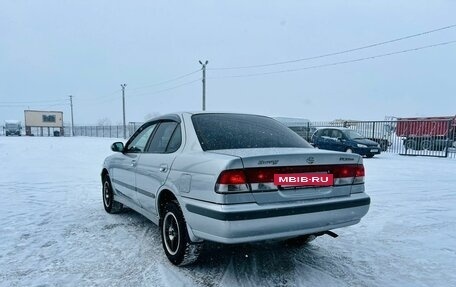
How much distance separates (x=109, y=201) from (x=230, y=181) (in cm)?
340

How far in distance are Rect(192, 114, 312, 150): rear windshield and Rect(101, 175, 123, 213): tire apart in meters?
2.46

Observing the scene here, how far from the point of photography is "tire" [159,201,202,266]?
10.6 ft

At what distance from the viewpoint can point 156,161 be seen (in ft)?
12.2

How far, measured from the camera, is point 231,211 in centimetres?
265

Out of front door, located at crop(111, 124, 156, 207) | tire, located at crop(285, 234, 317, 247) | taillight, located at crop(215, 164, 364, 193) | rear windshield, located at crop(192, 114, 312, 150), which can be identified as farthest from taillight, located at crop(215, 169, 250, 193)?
front door, located at crop(111, 124, 156, 207)

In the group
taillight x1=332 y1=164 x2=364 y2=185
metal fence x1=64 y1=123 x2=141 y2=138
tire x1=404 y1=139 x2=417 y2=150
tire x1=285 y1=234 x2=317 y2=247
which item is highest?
taillight x1=332 y1=164 x2=364 y2=185

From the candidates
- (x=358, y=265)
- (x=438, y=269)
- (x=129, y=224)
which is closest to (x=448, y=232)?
(x=438, y=269)

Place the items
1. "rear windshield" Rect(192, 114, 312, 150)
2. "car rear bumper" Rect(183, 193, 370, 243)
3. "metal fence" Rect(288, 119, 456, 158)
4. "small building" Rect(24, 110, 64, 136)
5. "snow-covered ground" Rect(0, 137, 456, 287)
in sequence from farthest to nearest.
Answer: "small building" Rect(24, 110, 64, 136) → "metal fence" Rect(288, 119, 456, 158) → "rear windshield" Rect(192, 114, 312, 150) → "snow-covered ground" Rect(0, 137, 456, 287) → "car rear bumper" Rect(183, 193, 370, 243)

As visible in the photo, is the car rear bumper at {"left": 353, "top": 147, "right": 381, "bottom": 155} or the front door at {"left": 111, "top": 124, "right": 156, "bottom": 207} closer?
the front door at {"left": 111, "top": 124, "right": 156, "bottom": 207}

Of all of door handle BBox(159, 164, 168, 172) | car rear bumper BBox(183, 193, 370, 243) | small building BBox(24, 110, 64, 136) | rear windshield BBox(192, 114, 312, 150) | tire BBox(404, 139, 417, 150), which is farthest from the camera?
small building BBox(24, 110, 64, 136)

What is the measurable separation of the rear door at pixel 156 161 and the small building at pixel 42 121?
61.8 meters

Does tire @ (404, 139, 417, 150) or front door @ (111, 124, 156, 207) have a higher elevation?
front door @ (111, 124, 156, 207)

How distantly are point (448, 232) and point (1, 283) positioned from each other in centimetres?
526

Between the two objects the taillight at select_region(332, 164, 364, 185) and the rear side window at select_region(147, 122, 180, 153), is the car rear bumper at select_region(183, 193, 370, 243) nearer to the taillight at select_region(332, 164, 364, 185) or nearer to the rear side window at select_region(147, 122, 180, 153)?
the taillight at select_region(332, 164, 364, 185)
